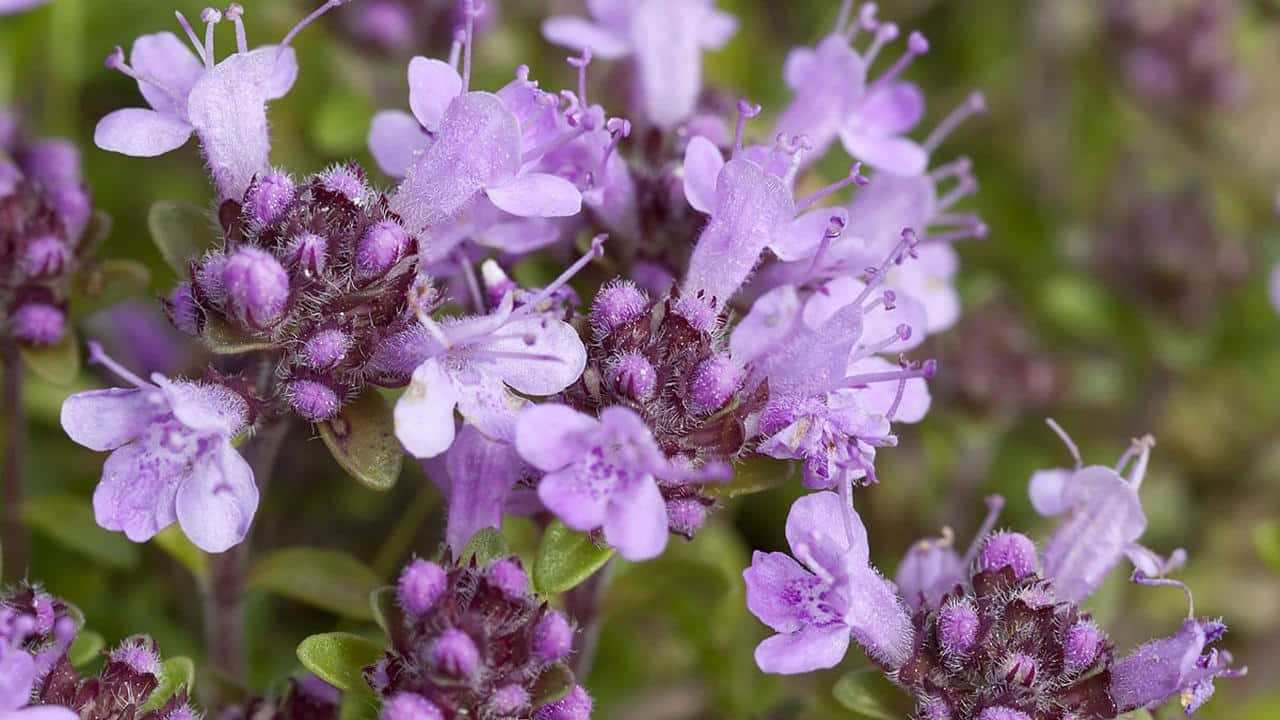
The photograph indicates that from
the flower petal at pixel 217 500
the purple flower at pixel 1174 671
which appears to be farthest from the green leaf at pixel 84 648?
the purple flower at pixel 1174 671

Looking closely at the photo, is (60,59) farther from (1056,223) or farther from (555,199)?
(1056,223)

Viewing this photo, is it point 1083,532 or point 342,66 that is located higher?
point 1083,532

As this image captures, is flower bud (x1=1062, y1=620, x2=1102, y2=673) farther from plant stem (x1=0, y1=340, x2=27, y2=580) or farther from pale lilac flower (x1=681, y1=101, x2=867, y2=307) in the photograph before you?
plant stem (x1=0, y1=340, x2=27, y2=580)

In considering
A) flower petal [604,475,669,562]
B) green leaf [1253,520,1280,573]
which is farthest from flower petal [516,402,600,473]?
green leaf [1253,520,1280,573]

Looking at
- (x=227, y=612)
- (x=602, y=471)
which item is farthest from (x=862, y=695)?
(x=227, y=612)

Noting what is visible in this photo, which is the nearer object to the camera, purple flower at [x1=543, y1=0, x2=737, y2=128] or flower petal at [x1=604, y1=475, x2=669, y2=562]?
flower petal at [x1=604, y1=475, x2=669, y2=562]

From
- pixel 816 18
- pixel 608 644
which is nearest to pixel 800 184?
pixel 608 644
